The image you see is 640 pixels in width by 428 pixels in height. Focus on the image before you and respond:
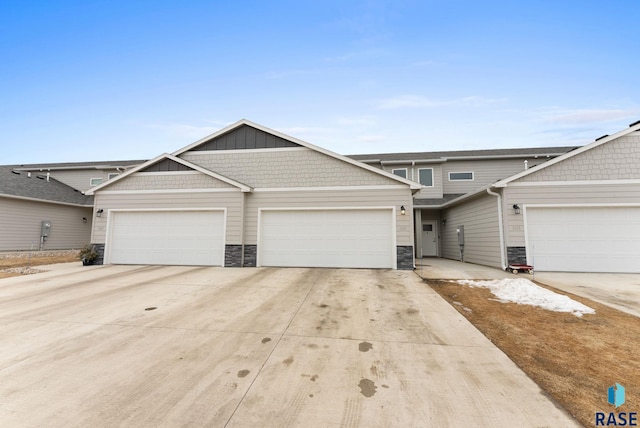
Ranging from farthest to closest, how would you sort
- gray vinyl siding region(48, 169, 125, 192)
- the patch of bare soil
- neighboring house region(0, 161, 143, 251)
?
gray vinyl siding region(48, 169, 125, 192)
neighboring house region(0, 161, 143, 251)
the patch of bare soil

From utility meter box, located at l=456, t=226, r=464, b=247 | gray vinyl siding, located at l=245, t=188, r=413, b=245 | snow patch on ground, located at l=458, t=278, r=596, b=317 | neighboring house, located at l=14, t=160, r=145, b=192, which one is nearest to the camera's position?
snow patch on ground, located at l=458, t=278, r=596, b=317

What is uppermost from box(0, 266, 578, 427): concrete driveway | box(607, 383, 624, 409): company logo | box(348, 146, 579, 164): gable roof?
box(348, 146, 579, 164): gable roof

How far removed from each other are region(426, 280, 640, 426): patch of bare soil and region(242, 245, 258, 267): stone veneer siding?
6858 millimetres

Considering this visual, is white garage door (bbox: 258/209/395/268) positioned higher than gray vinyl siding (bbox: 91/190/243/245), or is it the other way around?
gray vinyl siding (bbox: 91/190/243/245)

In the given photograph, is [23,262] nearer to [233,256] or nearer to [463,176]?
[233,256]

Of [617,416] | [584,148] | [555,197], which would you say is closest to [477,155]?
[584,148]

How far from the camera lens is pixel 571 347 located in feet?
10.6

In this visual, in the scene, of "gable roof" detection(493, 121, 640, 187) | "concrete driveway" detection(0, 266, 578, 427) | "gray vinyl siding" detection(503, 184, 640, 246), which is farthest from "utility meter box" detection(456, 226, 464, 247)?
"concrete driveway" detection(0, 266, 578, 427)

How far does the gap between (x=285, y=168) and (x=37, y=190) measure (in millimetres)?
14898

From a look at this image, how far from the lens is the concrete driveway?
6.59 feet

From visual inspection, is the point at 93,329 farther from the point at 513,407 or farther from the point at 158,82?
the point at 158,82

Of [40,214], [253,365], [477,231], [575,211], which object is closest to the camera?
[253,365]

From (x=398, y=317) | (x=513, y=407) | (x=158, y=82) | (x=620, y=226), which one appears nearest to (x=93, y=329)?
(x=398, y=317)

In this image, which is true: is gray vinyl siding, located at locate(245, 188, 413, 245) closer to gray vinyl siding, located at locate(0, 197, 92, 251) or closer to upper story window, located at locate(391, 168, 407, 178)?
upper story window, located at locate(391, 168, 407, 178)
